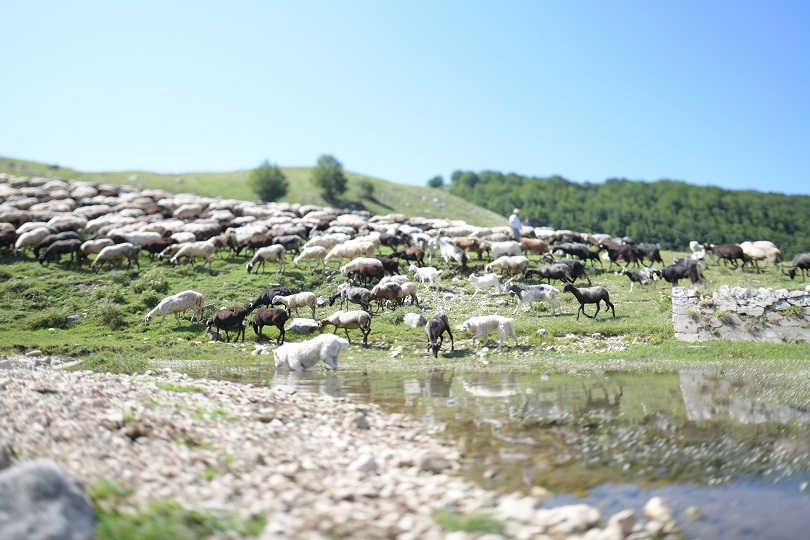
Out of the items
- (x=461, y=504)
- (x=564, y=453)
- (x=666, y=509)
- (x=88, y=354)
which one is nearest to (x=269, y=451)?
(x=461, y=504)

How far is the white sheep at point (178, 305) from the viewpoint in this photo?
24062 mm

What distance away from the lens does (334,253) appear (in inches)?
1266

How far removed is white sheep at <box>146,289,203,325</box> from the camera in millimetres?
24062

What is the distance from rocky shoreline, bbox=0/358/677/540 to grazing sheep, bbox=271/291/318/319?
1315cm

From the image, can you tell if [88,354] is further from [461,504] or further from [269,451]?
[461,504]

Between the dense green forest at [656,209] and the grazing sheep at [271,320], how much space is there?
8554 centimetres

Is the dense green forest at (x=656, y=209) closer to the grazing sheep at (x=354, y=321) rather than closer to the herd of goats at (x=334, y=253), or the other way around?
the herd of goats at (x=334, y=253)

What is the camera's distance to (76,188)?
2394 inches

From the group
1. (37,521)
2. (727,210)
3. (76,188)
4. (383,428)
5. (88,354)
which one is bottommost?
(88,354)

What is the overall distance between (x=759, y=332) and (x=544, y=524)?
1632 centimetres

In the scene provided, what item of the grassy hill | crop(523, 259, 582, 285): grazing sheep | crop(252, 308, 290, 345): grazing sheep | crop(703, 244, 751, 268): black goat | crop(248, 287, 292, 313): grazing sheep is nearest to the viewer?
crop(252, 308, 290, 345): grazing sheep

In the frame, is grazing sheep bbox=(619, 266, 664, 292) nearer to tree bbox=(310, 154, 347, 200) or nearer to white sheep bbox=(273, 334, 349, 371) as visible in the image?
white sheep bbox=(273, 334, 349, 371)

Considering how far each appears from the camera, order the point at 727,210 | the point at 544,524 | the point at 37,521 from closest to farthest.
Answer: the point at 37,521 → the point at 544,524 → the point at 727,210

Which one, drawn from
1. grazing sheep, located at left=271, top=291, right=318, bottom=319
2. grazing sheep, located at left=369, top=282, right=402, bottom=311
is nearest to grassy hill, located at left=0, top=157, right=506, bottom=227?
grazing sheep, located at left=369, top=282, right=402, bottom=311
